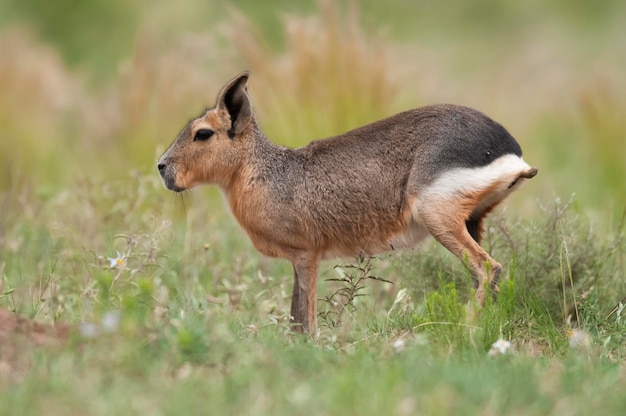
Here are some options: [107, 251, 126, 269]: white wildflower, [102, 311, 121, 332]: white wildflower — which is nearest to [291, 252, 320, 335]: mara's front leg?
[107, 251, 126, 269]: white wildflower

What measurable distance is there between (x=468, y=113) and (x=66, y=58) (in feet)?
37.8

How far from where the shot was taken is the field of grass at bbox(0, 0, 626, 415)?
392cm

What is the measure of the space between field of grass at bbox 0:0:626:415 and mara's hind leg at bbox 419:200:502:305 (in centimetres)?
18

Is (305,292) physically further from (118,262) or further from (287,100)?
(287,100)

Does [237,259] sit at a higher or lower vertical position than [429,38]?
lower

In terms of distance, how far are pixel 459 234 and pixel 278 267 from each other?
206 centimetres

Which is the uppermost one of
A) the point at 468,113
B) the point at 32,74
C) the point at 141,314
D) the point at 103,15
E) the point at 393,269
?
the point at 103,15

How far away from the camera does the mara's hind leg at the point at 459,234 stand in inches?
214

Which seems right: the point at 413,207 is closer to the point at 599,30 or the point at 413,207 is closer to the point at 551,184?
the point at 551,184

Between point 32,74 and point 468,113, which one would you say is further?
point 32,74

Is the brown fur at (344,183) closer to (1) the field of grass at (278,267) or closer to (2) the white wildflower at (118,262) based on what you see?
(1) the field of grass at (278,267)

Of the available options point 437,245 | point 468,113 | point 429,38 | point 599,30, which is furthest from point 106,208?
point 599,30

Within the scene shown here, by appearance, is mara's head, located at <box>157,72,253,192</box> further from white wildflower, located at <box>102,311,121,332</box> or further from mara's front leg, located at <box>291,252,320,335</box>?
white wildflower, located at <box>102,311,121,332</box>

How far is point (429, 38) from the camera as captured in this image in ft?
61.4
